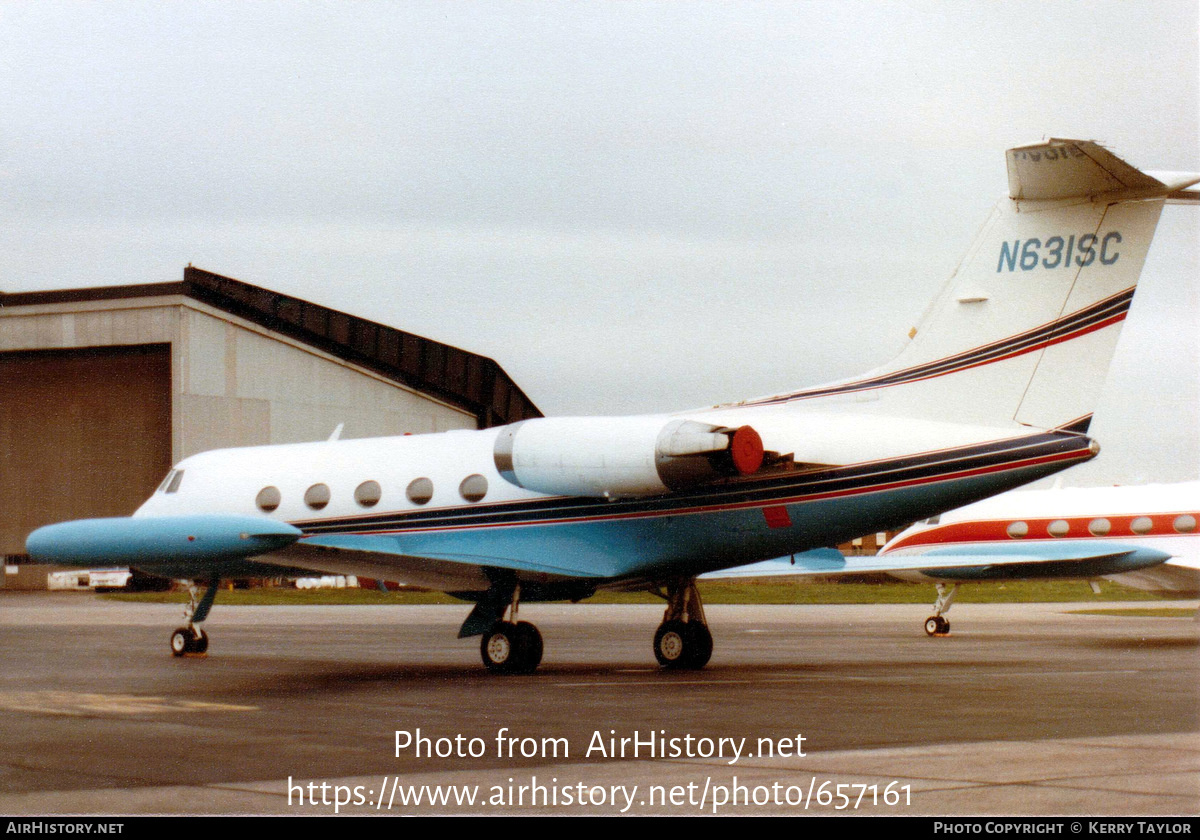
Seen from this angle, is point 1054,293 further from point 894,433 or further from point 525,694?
point 525,694

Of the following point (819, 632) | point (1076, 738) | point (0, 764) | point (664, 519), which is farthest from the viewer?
point (819, 632)

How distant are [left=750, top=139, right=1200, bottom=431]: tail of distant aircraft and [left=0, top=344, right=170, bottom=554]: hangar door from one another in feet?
114

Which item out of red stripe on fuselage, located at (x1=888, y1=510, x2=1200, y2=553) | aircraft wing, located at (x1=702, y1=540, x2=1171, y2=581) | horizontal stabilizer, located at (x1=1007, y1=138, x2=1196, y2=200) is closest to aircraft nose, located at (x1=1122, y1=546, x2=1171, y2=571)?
aircraft wing, located at (x1=702, y1=540, x2=1171, y2=581)

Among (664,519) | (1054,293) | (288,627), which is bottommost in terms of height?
(288,627)

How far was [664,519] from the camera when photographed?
1636 centimetres

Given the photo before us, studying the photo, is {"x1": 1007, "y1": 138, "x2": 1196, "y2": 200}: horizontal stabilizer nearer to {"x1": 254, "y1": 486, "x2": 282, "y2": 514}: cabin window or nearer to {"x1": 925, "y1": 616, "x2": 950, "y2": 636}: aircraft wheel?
{"x1": 254, "y1": 486, "x2": 282, "y2": 514}: cabin window

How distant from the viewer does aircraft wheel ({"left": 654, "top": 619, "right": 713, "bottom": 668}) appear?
17.7m

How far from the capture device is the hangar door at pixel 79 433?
4322 centimetres

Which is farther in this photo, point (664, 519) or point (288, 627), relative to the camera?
point (288, 627)

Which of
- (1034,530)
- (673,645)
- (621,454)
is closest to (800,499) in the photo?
(621,454)

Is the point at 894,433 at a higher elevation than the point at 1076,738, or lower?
higher
